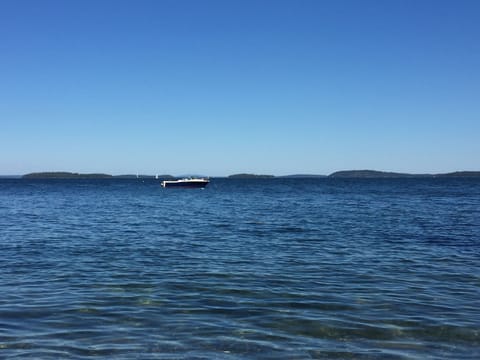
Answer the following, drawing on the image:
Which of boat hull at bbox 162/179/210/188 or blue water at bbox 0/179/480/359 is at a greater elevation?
boat hull at bbox 162/179/210/188

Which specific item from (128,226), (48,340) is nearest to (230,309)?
(48,340)

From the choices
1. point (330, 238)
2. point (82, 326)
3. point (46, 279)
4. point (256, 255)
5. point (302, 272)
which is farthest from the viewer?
point (330, 238)

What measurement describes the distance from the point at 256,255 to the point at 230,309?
8.75 meters

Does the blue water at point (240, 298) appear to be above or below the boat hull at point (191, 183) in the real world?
below

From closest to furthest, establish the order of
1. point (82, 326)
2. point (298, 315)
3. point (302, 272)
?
point (82, 326)
point (298, 315)
point (302, 272)

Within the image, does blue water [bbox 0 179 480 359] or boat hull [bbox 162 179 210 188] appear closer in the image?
blue water [bbox 0 179 480 359]

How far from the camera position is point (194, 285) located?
14.9m

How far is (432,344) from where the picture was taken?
979cm

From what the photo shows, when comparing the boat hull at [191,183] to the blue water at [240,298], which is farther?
the boat hull at [191,183]

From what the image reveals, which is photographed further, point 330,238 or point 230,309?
point 330,238

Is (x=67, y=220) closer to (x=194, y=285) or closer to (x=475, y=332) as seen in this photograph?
(x=194, y=285)

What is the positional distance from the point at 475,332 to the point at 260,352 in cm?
517

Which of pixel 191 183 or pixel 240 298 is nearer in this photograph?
pixel 240 298

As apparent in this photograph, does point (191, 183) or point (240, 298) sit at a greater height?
point (191, 183)
